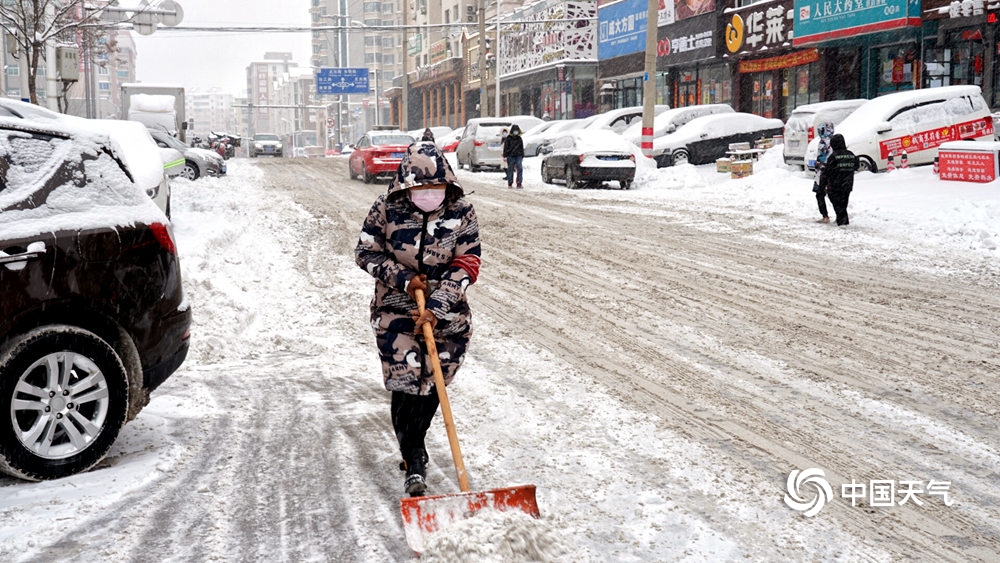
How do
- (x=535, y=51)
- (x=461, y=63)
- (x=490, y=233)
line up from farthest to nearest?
(x=461, y=63)
(x=535, y=51)
(x=490, y=233)

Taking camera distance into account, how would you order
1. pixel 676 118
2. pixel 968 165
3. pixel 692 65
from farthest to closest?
pixel 692 65 → pixel 676 118 → pixel 968 165

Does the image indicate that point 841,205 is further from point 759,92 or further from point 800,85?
point 759,92

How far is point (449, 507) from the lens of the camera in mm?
3723

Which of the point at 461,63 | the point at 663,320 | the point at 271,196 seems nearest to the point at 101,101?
the point at 461,63

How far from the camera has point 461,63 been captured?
67.6 meters

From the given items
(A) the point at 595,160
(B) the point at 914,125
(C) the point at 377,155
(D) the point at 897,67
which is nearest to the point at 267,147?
(C) the point at 377,155

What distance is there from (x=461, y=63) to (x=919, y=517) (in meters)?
66.0

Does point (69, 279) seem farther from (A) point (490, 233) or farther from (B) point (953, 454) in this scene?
(A) point (490, 233)

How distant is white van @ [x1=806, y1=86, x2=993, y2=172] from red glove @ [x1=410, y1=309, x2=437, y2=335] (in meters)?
17.6

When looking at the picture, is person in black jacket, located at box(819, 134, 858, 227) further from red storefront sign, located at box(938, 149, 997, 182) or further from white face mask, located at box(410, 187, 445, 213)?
white face mask, located at box(410, 187, 445, 213)

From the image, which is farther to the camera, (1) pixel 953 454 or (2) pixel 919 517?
(1) pixel 953 454

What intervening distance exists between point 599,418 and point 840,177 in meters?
10.3

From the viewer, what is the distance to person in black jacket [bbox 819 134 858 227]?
14.2m

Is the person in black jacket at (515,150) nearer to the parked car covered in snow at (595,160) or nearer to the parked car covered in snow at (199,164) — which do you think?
the parked car covered in snow at (595,160)
